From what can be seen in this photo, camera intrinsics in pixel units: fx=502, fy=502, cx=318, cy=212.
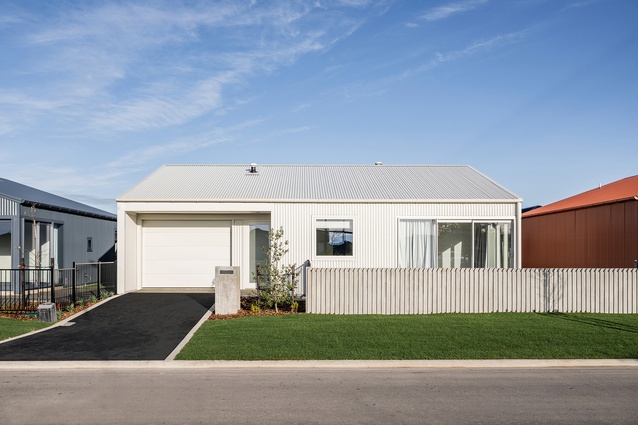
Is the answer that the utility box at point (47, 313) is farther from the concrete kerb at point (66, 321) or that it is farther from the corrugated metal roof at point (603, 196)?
the corrugated metal roof at point (603, 196)

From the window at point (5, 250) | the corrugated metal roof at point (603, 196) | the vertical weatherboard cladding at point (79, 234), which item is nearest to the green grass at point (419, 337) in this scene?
the corrugated metal roof at point (603, 196)

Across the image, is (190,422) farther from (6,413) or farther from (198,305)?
(198,305)

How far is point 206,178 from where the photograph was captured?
61.3ft

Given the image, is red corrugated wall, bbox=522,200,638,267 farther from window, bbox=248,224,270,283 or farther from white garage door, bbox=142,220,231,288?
white garage door, bbox=142,220,231,288

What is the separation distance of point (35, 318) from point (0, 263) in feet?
19.9

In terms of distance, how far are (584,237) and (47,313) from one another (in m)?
18.6

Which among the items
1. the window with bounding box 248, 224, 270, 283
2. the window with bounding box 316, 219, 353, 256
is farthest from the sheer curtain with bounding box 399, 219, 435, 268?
the window with bounding box 248, 224, 270, 283

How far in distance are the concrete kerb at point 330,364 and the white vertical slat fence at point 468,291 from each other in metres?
4.21

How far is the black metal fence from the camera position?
1350 cm

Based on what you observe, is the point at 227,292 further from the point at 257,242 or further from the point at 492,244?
the point at 492,244

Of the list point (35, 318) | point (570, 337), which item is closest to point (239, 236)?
point (35, 318)

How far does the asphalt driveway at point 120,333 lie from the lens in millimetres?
9055

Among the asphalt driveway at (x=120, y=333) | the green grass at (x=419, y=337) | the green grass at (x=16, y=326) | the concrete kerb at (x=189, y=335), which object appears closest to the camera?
the green grass at (x=419, y=337)

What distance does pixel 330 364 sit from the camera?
8.33 m
